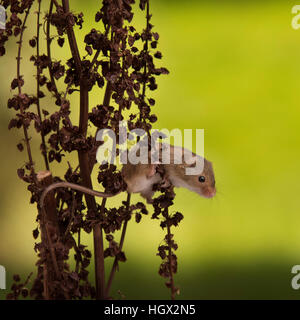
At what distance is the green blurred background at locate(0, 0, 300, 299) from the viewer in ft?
7.14

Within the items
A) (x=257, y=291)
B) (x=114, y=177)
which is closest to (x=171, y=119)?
(x=257, y=291)

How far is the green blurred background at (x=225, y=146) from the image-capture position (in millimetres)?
2178

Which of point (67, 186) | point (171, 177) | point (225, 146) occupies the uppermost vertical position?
point (225, 146)

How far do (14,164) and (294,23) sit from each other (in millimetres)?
1239

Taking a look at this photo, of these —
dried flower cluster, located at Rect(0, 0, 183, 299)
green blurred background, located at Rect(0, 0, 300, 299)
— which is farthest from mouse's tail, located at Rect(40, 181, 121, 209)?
green blurred background, located at Rect(0, 0, 300, 299)

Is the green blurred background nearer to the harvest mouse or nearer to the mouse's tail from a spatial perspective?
the harvest mouse

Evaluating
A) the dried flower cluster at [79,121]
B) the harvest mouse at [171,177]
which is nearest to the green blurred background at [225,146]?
the harvest mouse at [171,177]

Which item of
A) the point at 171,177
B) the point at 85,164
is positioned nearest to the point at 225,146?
the point at 171,177

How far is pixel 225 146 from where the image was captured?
218 cm

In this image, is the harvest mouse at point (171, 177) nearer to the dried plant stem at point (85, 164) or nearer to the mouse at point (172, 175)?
the mouse at point (172, 175)

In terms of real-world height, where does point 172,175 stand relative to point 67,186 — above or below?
above

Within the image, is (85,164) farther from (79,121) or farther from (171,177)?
(171,177)

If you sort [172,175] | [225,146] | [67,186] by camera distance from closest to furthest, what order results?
[67,186], [172,175], [225,146]

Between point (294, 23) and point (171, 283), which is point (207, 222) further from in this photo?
point (171, 283)
